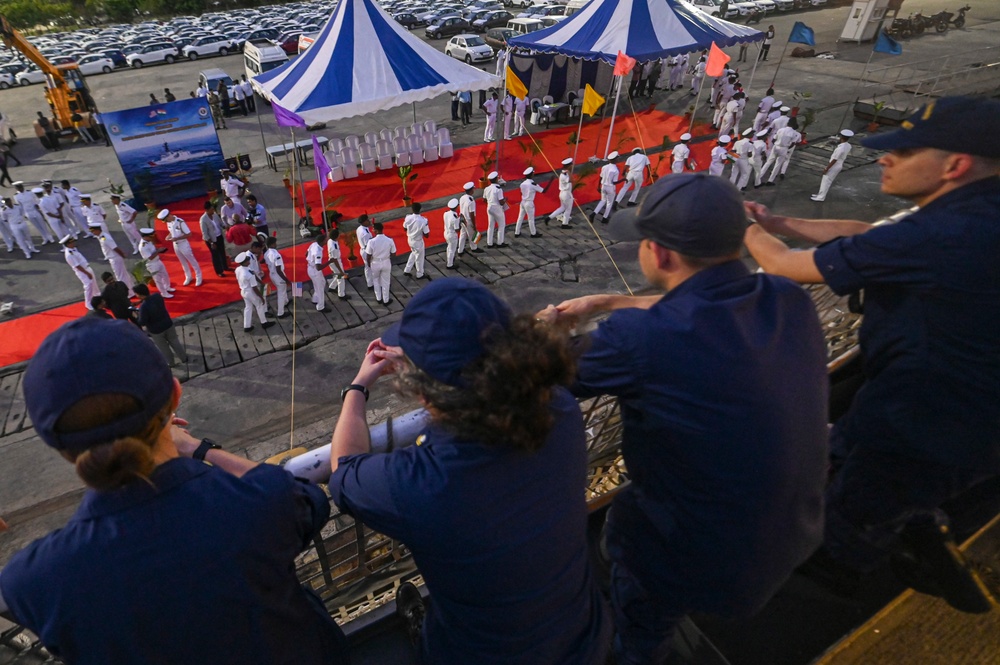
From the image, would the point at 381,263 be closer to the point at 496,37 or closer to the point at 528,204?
the point at 528,204

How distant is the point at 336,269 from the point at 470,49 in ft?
56.6

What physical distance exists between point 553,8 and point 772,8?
47.4ft

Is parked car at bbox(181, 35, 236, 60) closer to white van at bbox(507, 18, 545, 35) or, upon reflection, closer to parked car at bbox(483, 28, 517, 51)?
parked car at bbox(483, 28, 517, 51)

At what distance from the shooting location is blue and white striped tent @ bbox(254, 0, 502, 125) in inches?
419

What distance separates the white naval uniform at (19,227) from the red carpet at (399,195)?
1.19m

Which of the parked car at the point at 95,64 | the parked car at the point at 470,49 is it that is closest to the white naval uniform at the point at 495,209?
the parked car at the point at 470,49

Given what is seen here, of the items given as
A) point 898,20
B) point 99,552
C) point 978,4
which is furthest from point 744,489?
point 978,4

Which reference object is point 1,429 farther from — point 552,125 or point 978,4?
point 978,4

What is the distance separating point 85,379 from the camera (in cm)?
118

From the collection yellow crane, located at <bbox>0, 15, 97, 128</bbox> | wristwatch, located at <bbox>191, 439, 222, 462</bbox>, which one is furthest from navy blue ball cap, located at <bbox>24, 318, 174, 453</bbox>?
yellow crane, located at <bbox>0, 15, 97, 128</bbox>

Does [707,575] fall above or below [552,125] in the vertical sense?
above

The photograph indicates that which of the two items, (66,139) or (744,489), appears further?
(66,139)

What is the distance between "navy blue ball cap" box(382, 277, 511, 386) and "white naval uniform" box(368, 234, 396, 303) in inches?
296

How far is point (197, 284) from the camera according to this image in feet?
32.8
